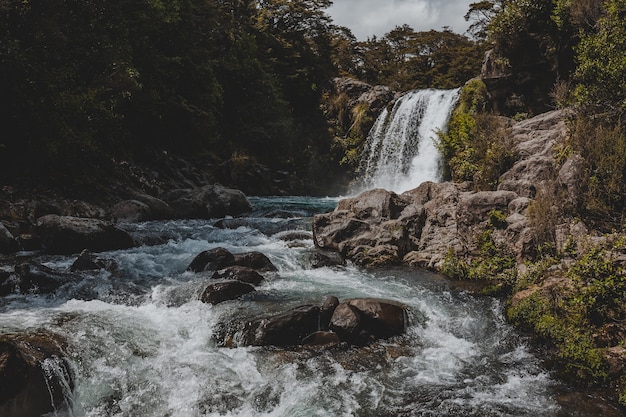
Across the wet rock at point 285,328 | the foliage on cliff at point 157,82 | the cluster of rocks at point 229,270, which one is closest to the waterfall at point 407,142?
the foliage on cliff at point 157,82

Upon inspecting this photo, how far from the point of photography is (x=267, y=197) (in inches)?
1075

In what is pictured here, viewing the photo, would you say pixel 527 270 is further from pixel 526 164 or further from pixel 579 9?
pixel 579 9

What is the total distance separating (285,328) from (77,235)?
7677 millimetres

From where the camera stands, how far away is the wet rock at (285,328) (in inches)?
270

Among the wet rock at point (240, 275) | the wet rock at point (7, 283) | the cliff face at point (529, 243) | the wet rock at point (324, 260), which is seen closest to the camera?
the cliff face at point (529, 243)

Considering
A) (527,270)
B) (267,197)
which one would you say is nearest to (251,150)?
(267,197)

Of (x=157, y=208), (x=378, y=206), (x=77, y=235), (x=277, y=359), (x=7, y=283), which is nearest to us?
(x=277, y=359)

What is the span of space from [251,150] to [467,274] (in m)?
22.8

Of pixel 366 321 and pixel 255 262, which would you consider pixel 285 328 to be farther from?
pixel 255 262

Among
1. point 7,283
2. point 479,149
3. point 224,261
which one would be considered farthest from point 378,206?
point 7,283

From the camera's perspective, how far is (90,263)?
395 inches

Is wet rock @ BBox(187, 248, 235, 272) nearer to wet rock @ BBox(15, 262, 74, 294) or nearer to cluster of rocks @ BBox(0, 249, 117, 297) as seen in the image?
cluster of rocks @ BBox(0, 249, 117, 297)

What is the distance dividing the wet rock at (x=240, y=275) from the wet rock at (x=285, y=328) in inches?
103

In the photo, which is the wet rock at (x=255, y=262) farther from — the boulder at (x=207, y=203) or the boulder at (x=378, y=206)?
the boulder at (x=207, y=203)
